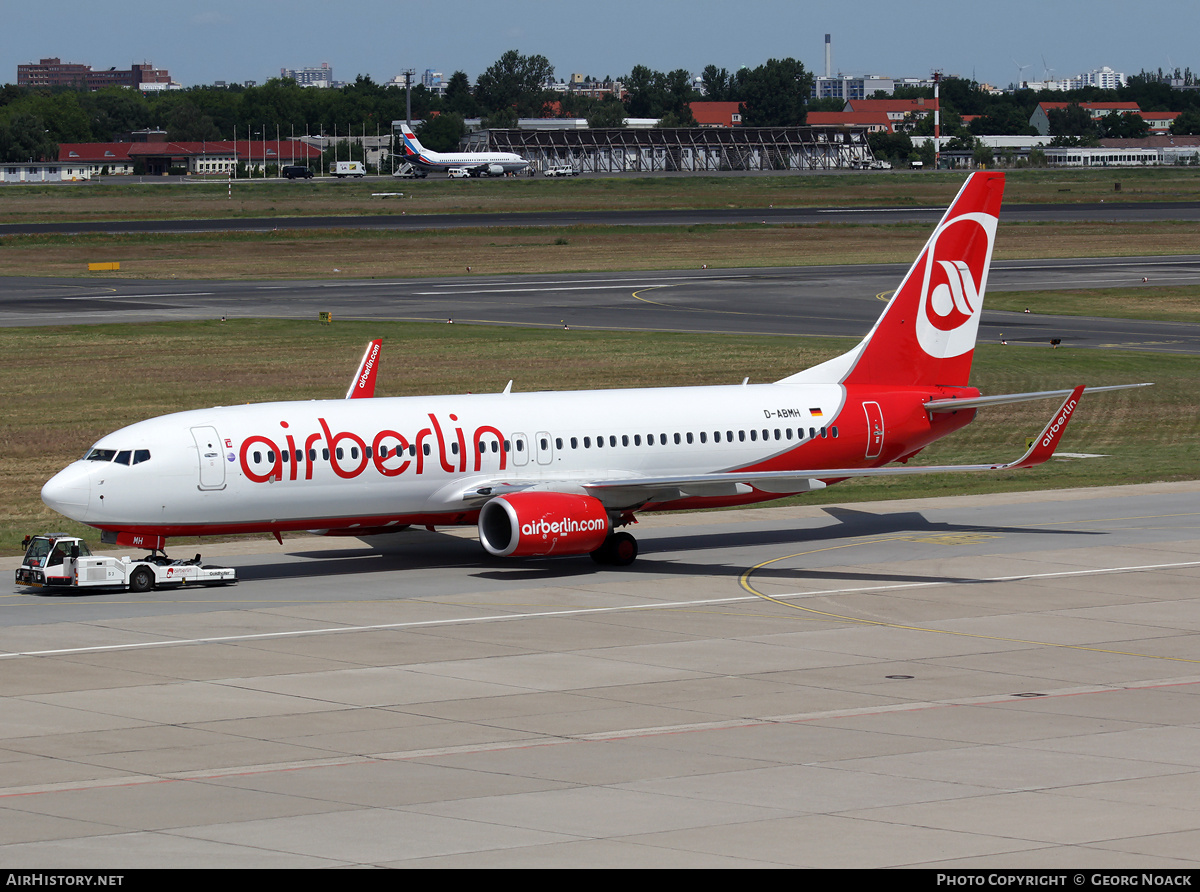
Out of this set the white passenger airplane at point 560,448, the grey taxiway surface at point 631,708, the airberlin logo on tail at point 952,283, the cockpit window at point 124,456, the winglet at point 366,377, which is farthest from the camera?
the airberlin logo on tail at point 952,283

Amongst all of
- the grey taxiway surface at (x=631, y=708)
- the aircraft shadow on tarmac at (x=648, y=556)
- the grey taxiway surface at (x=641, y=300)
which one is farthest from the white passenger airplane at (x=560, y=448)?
the grey taxiway surface at (x=641, y=300)

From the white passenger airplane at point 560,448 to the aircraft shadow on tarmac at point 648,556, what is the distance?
1308 millimetres

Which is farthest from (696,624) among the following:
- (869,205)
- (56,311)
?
(869,205)

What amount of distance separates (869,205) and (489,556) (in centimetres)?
15259

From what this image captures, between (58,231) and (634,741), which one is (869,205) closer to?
(58,231)

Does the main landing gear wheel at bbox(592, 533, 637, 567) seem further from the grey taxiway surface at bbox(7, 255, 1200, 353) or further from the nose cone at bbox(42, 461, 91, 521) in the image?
the grey taxiway surface at bbox(7, 255, 1200, 353)

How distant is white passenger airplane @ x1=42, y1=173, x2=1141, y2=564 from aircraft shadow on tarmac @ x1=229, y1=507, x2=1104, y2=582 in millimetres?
1308

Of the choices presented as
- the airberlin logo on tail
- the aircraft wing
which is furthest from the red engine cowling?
the airberlin logo on tail

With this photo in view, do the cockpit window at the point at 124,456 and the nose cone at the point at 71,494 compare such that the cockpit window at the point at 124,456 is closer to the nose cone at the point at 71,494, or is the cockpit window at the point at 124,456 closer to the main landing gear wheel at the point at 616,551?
the nose cone at the point at 71,494

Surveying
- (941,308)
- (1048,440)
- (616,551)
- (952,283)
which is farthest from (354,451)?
(952,283)

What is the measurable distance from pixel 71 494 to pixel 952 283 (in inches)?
965

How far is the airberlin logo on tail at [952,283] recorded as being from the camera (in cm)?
Answer: 4528

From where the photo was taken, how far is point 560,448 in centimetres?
4031

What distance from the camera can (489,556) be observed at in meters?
42.3
